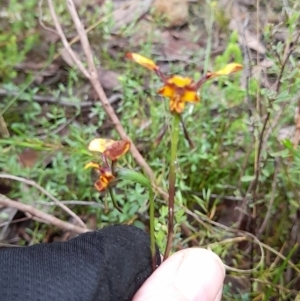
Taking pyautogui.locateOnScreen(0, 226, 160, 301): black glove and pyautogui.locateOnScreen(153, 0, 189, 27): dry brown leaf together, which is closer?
pyautogui.locateOnScreen(0, 226, 160, 301): black glove

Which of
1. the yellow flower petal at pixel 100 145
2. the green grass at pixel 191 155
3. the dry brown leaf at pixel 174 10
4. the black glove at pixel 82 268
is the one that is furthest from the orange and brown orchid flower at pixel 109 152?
the dry brown leaf at pixel 174 10

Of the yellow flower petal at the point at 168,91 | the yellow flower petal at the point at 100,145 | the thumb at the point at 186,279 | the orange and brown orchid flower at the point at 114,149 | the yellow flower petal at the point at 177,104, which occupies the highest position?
the yellow flower petal at the point at 168,91

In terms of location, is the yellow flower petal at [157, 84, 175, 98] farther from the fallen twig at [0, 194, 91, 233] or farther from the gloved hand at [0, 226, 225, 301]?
the fallen twig at [0, 194, 91, 233]

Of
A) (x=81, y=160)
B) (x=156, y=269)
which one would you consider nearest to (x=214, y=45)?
(x=81, y=160)

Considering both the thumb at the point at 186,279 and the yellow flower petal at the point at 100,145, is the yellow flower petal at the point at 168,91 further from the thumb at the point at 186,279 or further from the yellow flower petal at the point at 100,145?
the thumb at the point at 186,279

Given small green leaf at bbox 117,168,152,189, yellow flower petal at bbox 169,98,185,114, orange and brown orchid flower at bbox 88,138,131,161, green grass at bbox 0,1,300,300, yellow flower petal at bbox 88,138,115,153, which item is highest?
yellow flower petal at bbox 169,98,185,114

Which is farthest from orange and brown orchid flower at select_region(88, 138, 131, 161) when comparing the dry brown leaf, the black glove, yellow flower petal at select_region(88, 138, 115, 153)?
the dry brown leaf

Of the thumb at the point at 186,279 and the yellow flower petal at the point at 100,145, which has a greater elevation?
the yellow flower petal at the point at 100,145

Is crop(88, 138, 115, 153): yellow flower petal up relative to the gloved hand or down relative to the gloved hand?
up

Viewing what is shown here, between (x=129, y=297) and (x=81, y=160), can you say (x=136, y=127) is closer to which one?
(x=81, y=160)
